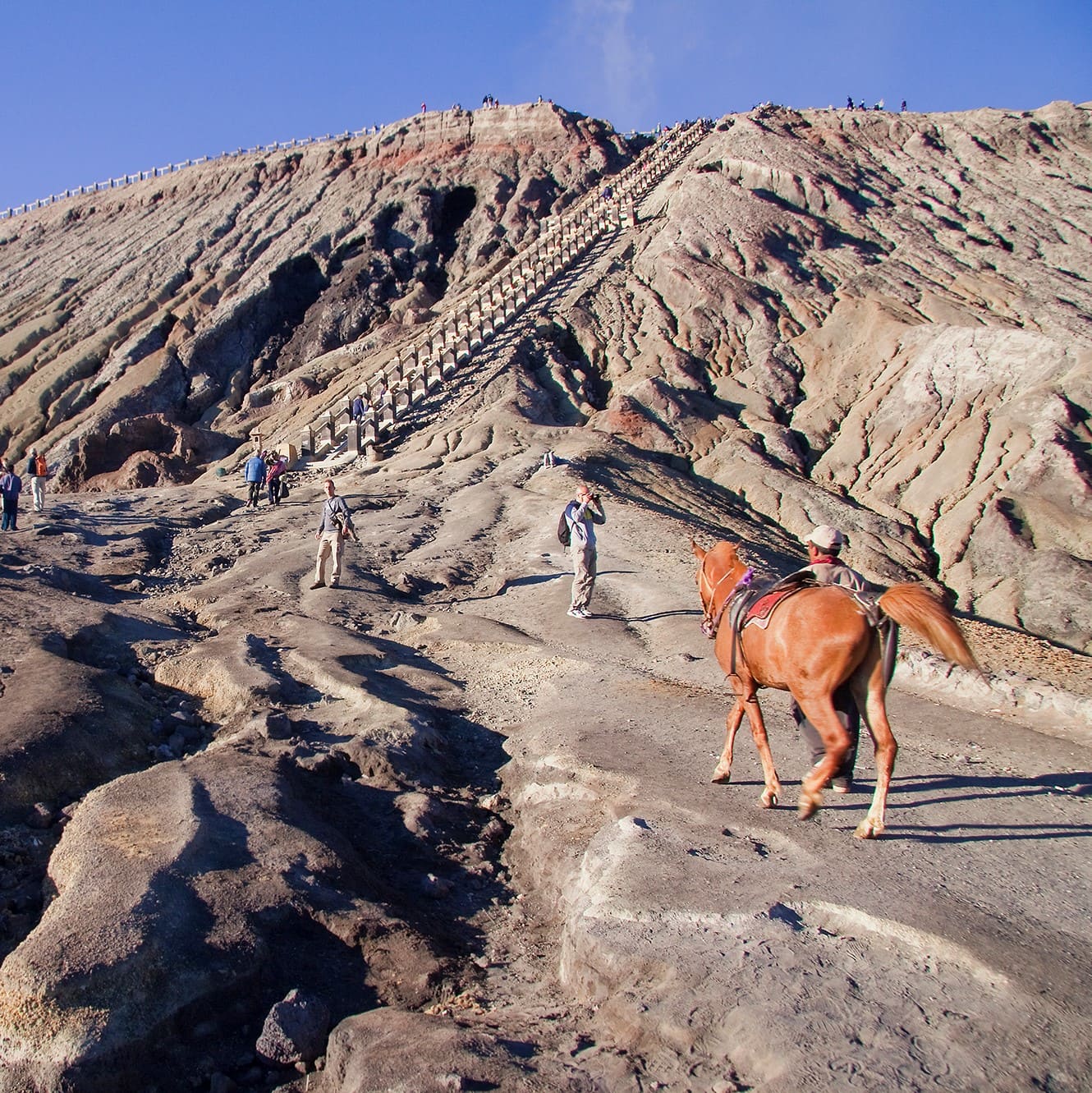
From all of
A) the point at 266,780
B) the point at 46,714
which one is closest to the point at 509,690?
the point at 266,780

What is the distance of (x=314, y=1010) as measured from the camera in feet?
14.1

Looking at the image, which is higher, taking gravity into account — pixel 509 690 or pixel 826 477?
pixel 826 477

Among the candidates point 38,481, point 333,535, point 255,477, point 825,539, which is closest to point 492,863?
point 825,539

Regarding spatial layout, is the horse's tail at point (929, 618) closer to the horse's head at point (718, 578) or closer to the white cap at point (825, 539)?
the white cap at point (825, 539)

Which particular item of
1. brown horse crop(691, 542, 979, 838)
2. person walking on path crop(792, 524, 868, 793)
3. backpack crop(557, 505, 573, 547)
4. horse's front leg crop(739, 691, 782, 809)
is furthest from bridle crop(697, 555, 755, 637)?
backpack crop(557, 505, 573, 547)

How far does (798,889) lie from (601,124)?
185 feet

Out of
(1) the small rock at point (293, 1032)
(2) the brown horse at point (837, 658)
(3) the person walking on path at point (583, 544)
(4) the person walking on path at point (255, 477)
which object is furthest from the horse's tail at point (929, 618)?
(4) the person walking on path at point (255, 477)

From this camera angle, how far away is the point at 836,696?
5.87 m

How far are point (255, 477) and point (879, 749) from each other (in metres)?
15.6

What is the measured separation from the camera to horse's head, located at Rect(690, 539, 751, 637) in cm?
685

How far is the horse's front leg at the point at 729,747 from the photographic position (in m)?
6.59

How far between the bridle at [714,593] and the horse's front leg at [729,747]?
1.91ft

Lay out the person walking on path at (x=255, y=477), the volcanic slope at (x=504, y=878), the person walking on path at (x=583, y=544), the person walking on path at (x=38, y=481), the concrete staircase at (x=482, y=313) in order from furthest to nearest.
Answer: the concrete staircase at (x=482, y=313) → the person walking on path at (x=255, y=477) → the person walking on path at (x=38, y=481) → the person walking on path at (x=583, y=544) → the volcanic slope at (x=504, y=878)

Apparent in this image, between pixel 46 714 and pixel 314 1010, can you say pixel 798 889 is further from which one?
pixel 46 714
